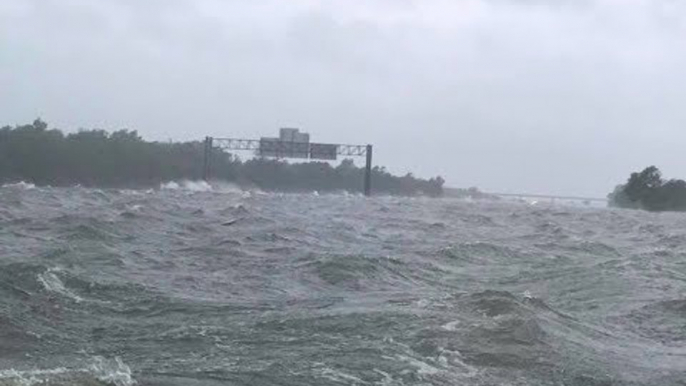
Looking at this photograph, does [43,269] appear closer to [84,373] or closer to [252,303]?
[252,303]

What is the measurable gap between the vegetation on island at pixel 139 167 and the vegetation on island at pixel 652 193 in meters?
36.1

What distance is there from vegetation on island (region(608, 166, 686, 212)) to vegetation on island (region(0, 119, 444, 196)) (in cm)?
3609

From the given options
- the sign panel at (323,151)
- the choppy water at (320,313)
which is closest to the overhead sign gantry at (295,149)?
the sign panel at (323,151)

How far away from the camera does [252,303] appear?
37.9 feet

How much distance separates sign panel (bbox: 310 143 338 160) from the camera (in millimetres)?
99938

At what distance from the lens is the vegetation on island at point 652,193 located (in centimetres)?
8612

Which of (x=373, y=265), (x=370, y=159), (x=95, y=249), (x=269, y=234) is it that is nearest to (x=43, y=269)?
(x=95, y=249)

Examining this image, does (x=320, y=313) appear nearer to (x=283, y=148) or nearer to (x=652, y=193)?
(x=652, y=193)

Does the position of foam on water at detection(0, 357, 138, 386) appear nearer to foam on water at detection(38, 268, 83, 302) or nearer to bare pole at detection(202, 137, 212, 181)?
foam on water at detection(38, 268, 83, 302)

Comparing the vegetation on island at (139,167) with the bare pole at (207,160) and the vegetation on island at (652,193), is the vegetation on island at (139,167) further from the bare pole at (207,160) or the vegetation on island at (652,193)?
the vegetation on island at (652,193)

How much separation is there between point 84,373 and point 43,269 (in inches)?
218

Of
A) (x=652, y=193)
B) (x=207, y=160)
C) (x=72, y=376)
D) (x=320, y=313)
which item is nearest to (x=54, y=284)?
(x=320, y=313)

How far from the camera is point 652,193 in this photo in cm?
8919

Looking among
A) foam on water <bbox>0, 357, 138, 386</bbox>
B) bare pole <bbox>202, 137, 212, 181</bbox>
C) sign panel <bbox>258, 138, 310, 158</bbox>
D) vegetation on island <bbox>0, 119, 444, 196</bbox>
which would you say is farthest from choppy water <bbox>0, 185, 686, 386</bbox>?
sign panel <bbox>258, 138, 310, 158</bbox>
